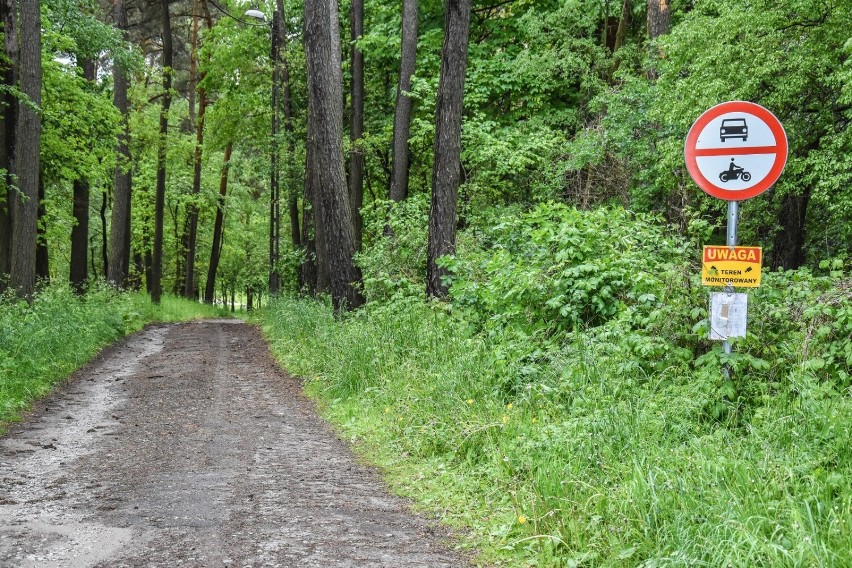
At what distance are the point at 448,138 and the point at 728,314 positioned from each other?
695 cm

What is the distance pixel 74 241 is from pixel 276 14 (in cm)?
1022

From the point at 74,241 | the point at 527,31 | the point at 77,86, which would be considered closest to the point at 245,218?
the point at 74,241

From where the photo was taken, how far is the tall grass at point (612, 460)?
381 centimetres

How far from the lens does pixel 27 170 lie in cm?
1530

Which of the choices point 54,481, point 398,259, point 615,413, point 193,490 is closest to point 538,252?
point 615,413

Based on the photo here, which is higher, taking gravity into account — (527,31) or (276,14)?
(276,14)

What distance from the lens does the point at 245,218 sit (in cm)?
5103

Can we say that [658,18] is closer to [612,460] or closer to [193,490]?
[612,460]

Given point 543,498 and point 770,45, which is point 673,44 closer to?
point 770,45

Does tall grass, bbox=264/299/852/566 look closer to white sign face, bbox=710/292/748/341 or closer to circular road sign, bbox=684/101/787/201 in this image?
white sign face, bbox=710/292/748/341

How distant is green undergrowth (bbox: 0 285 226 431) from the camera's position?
10.5 metres

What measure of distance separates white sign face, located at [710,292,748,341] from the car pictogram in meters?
1.16

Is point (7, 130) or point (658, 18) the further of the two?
point (7, 130)

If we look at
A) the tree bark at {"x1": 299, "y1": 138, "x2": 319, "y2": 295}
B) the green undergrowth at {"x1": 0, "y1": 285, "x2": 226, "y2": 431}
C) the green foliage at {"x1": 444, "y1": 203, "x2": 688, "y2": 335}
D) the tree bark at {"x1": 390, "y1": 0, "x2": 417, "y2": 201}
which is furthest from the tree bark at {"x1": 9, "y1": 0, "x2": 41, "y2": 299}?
the green foliage at {"x1": 444, "y1": 203, "x2": 688, "y2": 335}
